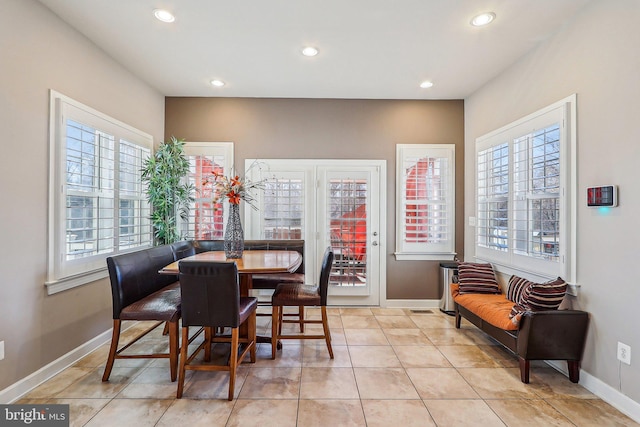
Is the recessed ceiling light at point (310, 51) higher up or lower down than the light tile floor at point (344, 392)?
higher up

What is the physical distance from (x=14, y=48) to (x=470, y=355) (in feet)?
14.2

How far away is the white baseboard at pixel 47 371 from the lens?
2.13m

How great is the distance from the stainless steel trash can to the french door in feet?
2.85

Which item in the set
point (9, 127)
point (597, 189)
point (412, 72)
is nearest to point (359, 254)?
point (412, 72)

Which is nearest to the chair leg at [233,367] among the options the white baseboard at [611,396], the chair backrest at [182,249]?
the chair backrest at [182,249]

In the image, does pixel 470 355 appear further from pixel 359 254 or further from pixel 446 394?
pixel 359 254

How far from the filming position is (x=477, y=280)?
133 inches

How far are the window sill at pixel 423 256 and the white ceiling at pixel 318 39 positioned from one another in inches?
84.5

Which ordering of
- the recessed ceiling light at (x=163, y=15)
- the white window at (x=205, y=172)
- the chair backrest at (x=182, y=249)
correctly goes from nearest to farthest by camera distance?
the recessed ceiling light at (x=163, y=15), the chair backrest at (x=182, y=249), the white window at (x=205, y=172)

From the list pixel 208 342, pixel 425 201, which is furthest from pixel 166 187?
pixel 425 201

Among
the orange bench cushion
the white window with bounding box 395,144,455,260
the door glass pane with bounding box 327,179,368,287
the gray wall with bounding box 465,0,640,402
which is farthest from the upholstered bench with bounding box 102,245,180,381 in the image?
the gray wall with bounding box 465,0,640,402

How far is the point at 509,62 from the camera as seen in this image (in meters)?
3.19

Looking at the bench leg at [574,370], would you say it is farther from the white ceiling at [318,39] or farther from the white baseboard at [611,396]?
the white ceiling at [318,39]

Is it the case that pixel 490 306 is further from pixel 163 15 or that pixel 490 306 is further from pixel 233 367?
pixel 163 15
